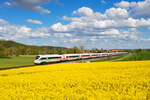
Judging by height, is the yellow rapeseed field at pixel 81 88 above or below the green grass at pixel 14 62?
above

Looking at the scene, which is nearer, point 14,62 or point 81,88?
point 81,88

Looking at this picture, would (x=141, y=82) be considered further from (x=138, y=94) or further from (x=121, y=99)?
(x=121, y=99)

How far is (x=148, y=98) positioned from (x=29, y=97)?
4413 millimetres

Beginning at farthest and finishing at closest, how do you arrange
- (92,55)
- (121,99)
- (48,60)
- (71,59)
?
(92,55) < (71,59) < (48,60) < (121,99)

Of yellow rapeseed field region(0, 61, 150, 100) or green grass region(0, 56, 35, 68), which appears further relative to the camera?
green grass region(0, 56, 35, 68)

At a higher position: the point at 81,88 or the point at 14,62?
the point at 81,88

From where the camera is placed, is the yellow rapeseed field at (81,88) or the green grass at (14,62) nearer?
the yellow rapeseed field at (81,88)

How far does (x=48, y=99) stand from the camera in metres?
5.34

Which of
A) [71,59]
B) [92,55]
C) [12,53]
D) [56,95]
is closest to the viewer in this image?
[56,95]

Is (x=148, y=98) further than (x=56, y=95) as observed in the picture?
No

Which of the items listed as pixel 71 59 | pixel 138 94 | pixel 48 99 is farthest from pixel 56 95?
pixel 71 59

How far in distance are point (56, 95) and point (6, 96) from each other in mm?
2155

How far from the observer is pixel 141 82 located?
279 inches

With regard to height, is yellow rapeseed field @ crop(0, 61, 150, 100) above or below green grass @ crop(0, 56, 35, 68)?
above
